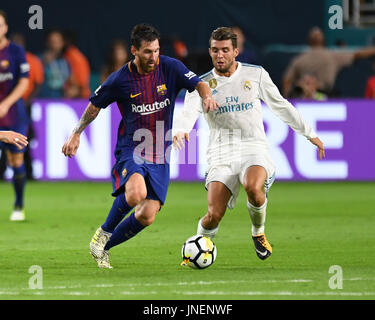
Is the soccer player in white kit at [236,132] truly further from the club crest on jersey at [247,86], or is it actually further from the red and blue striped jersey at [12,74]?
the red and blue striped jersey at [12,74]

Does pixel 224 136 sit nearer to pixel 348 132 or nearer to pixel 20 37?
pixel 348 132

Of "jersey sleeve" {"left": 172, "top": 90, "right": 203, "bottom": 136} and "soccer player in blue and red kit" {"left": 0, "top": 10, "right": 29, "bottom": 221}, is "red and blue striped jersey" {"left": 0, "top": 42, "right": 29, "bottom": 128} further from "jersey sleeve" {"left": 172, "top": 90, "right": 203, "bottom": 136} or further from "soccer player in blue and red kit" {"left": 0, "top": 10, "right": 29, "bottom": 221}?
"jersey sleeve" {"left": 172, "top": 90, "right": 203, "bottom": 136}

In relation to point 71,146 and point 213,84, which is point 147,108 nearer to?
point 71,146

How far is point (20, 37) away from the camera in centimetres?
1645

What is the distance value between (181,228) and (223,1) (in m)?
6.72

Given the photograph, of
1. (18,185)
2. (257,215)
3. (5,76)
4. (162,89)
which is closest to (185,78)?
(162,89)

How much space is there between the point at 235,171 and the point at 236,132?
32 cm

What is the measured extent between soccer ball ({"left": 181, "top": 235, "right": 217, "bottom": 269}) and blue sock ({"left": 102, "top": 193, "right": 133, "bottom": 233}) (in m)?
0.53

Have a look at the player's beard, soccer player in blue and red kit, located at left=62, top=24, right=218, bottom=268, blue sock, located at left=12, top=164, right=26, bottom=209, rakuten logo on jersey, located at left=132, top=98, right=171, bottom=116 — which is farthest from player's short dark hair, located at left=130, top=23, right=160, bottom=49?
blue sock, located at left=12, top=164, right=26, bottom=209

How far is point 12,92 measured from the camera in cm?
1112

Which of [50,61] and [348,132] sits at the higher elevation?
[50,61]

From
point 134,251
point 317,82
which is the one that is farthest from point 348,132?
point 134,251

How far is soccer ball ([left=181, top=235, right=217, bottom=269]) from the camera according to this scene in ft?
25.6

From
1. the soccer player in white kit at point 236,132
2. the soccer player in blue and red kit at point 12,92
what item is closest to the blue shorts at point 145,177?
the soccer player in white kit at point 236,132
